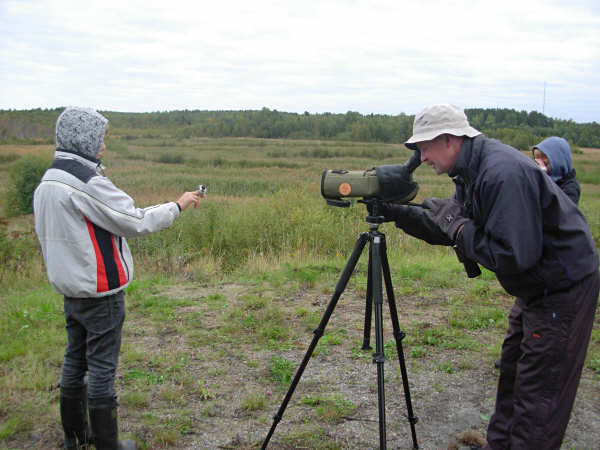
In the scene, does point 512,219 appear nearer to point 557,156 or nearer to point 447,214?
point 447,214

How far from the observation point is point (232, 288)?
5832mm

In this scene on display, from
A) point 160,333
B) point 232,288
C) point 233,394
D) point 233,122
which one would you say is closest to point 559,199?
point 233,394

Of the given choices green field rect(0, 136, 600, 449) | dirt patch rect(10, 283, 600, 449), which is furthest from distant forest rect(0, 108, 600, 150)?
dirt patch rect(10, 283, 600, 449)

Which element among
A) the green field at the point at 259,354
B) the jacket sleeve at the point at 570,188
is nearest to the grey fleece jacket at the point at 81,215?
the green field at the point at 259,354

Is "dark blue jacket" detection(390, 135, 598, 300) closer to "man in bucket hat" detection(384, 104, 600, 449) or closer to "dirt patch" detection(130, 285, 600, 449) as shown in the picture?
"man in bucket hat" detection(384, 104, 600, 449)

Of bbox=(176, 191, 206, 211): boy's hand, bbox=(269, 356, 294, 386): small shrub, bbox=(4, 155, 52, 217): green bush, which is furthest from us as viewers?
bbox=(4, 155, 52, 217): green bush

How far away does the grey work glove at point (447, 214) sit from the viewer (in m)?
2.28

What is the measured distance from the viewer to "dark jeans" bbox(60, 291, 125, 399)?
251 centimetres

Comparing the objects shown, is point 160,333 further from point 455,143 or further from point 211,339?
point 455,143

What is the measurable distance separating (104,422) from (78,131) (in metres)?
1.56

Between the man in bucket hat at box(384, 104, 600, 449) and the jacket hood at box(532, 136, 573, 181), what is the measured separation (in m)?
2.20

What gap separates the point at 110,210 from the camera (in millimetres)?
2396

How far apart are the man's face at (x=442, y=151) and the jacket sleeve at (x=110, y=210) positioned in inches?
58.4

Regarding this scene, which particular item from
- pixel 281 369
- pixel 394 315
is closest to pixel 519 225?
pixel 394 315
